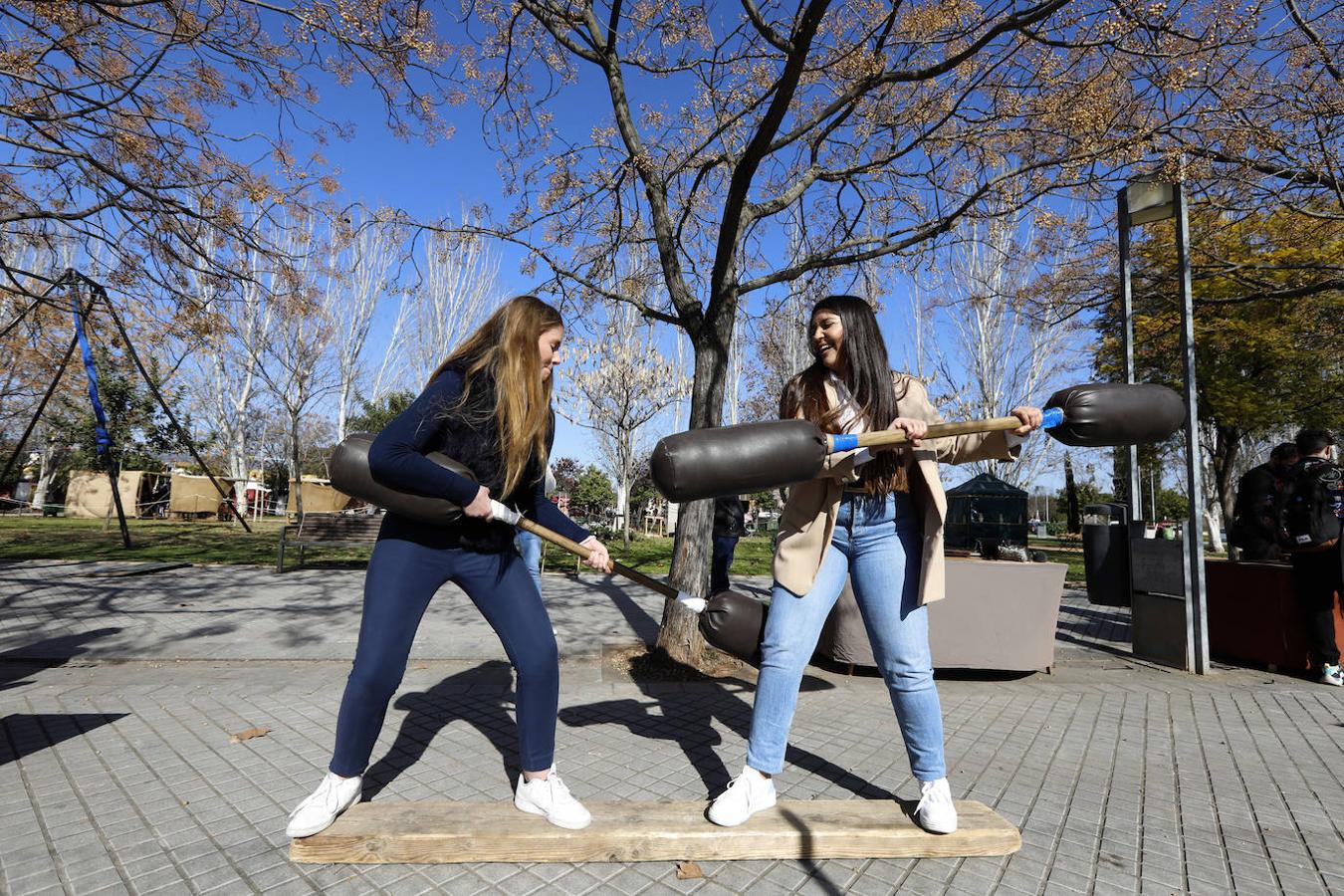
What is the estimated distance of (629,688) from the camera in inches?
185

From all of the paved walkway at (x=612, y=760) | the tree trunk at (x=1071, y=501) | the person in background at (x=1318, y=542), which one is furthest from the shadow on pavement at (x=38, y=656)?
the tree trunk at (x=1071, y=501)

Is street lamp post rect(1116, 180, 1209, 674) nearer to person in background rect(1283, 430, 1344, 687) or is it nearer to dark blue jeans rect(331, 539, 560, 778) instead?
person in background rect(1283, 430, 1344, 687)

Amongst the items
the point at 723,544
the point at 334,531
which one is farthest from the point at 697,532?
the point at 334,531

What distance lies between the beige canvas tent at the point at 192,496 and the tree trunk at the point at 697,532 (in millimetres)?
25053

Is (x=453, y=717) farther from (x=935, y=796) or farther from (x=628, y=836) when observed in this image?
(x=935, y=796)

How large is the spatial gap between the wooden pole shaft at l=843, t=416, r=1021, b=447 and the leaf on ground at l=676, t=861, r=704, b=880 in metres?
1.54

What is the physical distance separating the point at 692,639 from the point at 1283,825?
343 cm

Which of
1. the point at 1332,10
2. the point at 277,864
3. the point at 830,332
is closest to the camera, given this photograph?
the point at 277,864

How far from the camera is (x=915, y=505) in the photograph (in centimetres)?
269

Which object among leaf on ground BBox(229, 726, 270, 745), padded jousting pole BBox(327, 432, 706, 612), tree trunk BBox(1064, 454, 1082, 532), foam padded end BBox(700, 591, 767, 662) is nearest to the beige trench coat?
foam padded end BBox(700, 591, 767, 662)

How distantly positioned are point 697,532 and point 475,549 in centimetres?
315

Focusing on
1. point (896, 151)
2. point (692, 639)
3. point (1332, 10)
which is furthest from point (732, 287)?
point (1332, 10)

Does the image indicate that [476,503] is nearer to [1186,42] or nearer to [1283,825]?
[1283,825]

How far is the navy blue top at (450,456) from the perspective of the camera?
2.23 m
